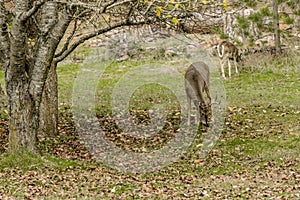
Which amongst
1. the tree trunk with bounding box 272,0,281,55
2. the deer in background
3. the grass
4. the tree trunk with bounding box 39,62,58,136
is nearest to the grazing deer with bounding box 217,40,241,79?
the deer in background

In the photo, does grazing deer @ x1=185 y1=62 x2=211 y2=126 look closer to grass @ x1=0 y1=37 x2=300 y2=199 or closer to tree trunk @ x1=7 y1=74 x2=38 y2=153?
grass @ x1=0 y1=37 x2=300 y2=199

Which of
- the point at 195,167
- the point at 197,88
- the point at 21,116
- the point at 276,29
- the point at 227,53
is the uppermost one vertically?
the point at 276,29

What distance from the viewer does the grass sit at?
8578mm

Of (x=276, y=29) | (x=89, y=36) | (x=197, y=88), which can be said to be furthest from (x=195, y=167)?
(x=276, y=29)

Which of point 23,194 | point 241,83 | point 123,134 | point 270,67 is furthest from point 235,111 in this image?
point 23,194

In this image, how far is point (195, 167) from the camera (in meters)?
10.4

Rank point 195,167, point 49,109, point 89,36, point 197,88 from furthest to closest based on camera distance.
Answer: point 197,88
point 49,109
point 89,36
point 195,167

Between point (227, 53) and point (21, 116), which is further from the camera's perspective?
point (227, 53)

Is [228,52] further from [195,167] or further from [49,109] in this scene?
[195,167]

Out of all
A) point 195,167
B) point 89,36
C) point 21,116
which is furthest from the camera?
point 89,36

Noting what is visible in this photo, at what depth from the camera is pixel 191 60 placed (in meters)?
23.7

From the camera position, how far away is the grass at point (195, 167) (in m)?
8.58

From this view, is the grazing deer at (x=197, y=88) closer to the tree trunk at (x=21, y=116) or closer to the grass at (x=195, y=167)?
the grass at (x=195, y=167)

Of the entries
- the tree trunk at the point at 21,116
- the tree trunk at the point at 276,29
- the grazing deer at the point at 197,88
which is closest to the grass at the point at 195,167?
the tree trunk at the point at 21,116
